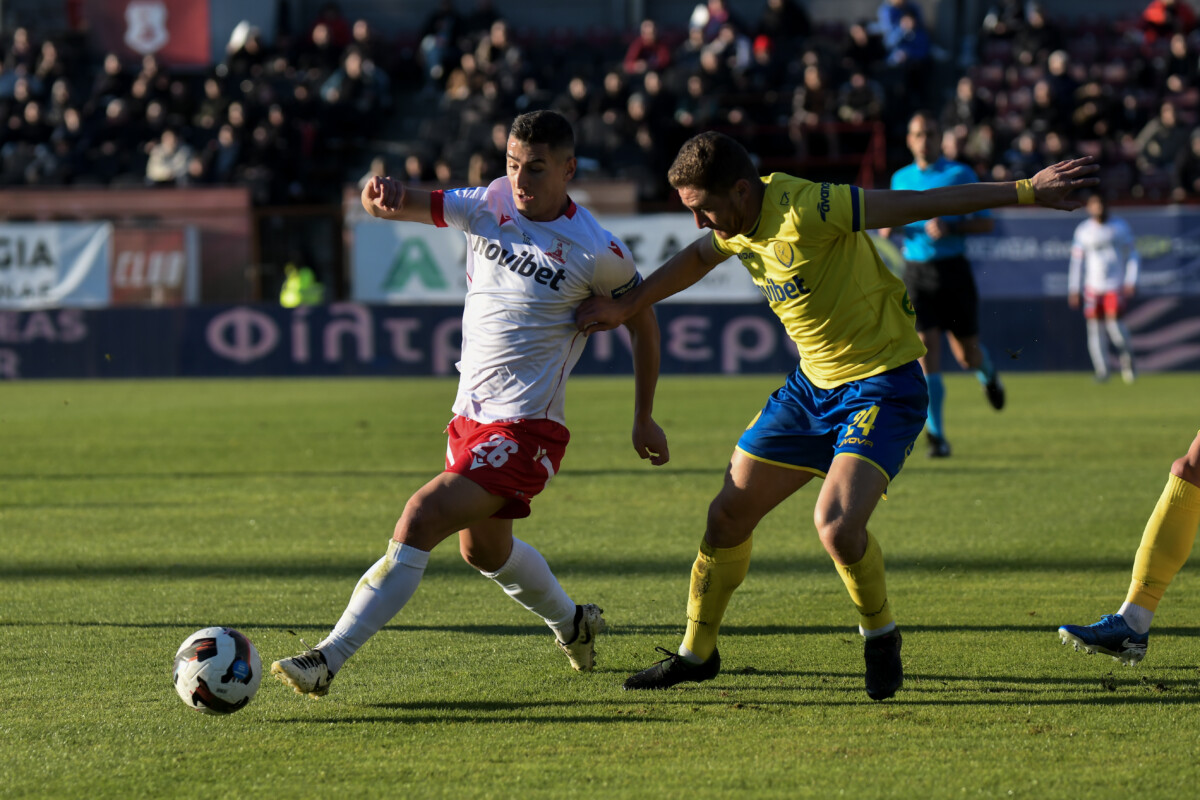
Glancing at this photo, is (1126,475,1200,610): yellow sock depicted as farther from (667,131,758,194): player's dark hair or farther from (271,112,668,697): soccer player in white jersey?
(667,131,758,194): player's dark hair

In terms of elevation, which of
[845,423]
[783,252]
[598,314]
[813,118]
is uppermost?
[813,118]

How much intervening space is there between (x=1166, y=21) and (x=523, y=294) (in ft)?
76.6

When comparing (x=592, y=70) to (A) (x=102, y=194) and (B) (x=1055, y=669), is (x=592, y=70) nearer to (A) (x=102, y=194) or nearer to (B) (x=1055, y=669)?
(A) (x=102, y=194)

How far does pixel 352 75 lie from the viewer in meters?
26.0

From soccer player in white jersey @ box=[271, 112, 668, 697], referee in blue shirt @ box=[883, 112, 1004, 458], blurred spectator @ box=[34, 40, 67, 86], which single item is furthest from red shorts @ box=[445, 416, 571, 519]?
blurred spectator @ box=[34, 40, 67, 86]

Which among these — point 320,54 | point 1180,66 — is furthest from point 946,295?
point 320,54

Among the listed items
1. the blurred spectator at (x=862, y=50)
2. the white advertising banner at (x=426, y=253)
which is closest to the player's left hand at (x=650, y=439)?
the white advertising banner at (x=426, y=253)

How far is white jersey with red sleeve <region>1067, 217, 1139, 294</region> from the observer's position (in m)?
18.7

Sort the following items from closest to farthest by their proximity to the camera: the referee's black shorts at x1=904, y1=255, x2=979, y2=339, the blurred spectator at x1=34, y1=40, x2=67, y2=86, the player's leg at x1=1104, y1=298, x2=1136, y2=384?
the referee's black shorts at x1=904, y1=255, x2=979, y2=339
the player's leg at x1=1104, y1=298, x2=1136, y2=384
the blurred spectator at x1=34, y1=40, x2=67, y2=86

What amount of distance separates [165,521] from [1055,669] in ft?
18.0

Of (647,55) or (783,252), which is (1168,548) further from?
(647,55)

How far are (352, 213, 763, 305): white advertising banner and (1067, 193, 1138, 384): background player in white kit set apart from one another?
5006 mm

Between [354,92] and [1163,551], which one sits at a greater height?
[354,92]

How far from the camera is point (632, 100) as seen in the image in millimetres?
23453
